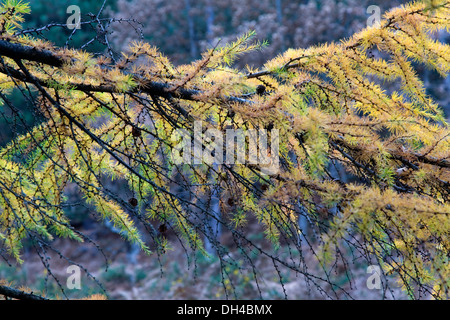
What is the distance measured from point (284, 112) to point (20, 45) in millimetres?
1449

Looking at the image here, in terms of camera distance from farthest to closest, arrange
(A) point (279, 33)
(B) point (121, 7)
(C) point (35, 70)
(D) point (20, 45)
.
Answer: (B) point (121, 7) < (A) point (279, 33) < (C) point (35, 70) < (D) point (20, 45)

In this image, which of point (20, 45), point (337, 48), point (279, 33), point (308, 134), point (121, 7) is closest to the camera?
point (308, 134)

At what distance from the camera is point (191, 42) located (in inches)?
528

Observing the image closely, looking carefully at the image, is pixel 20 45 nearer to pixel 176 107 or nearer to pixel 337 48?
pixel 176 107

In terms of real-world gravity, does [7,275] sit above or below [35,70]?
above

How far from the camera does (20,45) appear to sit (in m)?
2.02

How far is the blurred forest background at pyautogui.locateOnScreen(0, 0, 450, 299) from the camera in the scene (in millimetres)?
10289

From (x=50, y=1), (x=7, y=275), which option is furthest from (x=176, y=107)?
(x=7, y=275)

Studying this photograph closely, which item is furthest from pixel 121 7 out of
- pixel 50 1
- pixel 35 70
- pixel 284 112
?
pixel 284 112

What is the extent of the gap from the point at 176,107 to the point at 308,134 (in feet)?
2.54

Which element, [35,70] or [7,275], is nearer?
[35,70]

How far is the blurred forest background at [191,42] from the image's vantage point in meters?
10.3
